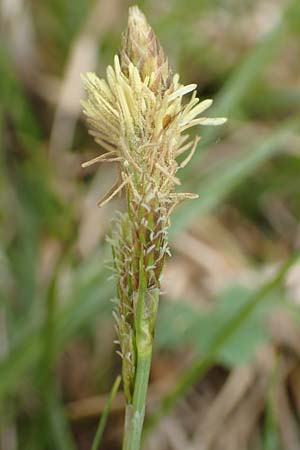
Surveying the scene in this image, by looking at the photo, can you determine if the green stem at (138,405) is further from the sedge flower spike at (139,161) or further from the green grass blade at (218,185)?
the green grass blade at (218,185)

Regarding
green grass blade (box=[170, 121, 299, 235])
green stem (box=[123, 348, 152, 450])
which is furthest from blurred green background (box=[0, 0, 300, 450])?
green stem (box=[123, 348, 152, 450])

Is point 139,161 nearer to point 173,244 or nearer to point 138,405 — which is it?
point 138,405

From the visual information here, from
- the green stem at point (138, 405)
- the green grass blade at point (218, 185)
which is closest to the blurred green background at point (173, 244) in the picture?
the green grass blade at point (218, 185)

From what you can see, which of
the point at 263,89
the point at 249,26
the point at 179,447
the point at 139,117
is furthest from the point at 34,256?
the point at 139,117

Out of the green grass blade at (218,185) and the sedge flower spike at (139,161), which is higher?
the green grass blade at (218,185)

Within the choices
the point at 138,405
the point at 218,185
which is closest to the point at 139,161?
the point at 138,405

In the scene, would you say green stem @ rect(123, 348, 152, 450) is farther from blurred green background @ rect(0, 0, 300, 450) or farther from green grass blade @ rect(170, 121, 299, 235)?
green grass blade @ rect(170, 121, 299, 235)
